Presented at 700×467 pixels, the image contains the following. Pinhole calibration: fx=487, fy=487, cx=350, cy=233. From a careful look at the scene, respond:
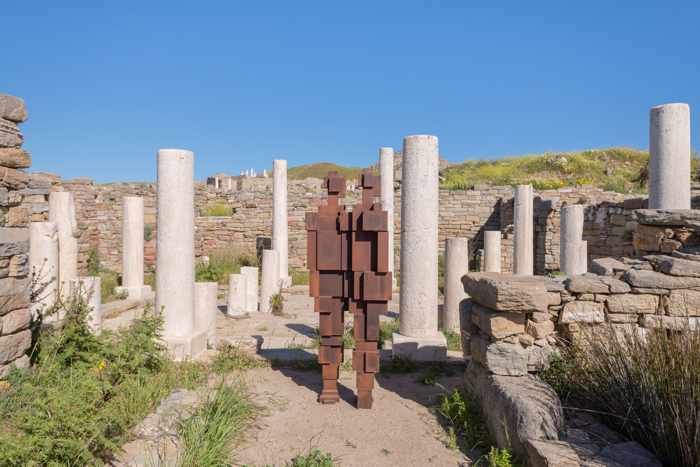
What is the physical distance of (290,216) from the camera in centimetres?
1791

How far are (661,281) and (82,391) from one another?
5041 millimetres

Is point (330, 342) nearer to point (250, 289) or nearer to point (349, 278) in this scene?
point (349, 278)

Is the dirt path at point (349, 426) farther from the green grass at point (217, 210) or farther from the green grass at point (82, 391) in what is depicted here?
the green grass at point (217, 210)

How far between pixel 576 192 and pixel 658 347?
1431 cm

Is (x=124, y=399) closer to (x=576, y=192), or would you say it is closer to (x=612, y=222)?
(x=612, y=222)


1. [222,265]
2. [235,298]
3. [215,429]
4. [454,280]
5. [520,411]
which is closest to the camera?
[520,411]

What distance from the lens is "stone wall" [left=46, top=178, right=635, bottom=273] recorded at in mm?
15758

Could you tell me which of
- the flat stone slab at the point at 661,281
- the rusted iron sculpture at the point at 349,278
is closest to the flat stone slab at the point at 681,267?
the flat stone slab at the point at 661,281

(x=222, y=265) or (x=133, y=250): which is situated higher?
(x=133, y=250)

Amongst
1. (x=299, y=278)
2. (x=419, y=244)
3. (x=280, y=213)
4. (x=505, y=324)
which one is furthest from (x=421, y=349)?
(x=299, y=278)

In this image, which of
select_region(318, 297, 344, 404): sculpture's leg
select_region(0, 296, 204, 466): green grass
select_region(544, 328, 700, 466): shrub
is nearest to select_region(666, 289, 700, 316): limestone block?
select_region(544, 328, 700, 466): shrub

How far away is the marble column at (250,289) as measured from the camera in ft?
33.2

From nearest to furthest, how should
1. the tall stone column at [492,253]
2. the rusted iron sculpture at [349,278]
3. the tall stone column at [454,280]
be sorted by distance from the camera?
the rusted iron sculpture at [349,278]
the tall stone column at [454,280]
the tall stone column at [492,253]

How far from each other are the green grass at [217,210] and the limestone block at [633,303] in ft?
53.3
